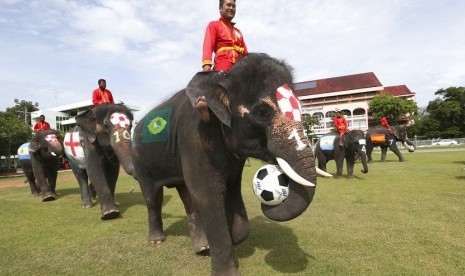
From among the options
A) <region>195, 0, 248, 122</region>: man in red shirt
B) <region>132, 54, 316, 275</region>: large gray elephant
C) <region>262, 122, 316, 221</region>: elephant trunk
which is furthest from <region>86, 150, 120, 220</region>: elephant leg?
<region>262, 122, 316, 221</region>: elephant trunk

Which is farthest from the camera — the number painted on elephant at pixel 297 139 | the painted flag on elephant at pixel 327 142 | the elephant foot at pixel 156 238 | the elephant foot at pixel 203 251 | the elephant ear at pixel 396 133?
the elephant ear at pixel 396 133

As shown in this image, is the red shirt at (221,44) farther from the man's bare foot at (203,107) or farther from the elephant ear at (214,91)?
the man's bare foot at (203,107)

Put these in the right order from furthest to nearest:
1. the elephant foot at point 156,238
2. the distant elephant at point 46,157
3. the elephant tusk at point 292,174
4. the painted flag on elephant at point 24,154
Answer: the painted flag on elephant at point 24,154
the distant elephant at point 46,157
the elephant foot at point 156,238
the elephant tusk at point 292,174

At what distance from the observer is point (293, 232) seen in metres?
5.29

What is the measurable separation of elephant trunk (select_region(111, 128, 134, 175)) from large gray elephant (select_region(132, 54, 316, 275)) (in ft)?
5.08

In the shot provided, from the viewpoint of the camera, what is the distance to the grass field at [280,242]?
13.1 feet

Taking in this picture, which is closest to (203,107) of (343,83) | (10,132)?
(10,132)

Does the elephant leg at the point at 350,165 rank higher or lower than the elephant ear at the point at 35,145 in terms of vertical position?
lower

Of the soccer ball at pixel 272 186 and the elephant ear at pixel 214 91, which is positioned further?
the elephant ear at pixel 214 91

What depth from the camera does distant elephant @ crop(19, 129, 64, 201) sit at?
9.86 meters

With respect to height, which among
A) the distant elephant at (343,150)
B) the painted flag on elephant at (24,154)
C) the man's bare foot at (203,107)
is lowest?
the distant elephant at (343,150)

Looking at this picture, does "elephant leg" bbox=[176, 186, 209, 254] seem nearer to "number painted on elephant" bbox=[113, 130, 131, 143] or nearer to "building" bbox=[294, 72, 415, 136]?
"number painted on elephant" bbox=[113, 130, 131, 143]

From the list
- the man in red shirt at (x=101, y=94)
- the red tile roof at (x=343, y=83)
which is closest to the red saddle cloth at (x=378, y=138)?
the man in red shirt at (x=101, y=94)

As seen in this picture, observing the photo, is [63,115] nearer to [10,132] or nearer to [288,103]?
[10,132]
